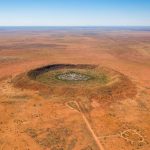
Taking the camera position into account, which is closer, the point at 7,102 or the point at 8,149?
the point at 8,149

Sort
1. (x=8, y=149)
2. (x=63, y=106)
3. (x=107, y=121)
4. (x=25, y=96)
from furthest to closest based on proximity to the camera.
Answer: (x=25, y=96) → (x=63, y=106) → (x=107, y=121) → (x=8, y=149)

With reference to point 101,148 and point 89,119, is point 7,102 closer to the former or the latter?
point 89,119

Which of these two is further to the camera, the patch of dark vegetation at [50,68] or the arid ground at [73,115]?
the patch of dark vegetation at [50,68]

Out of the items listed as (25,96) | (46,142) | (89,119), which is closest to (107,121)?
(89,119)

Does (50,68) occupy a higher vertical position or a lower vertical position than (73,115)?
higher

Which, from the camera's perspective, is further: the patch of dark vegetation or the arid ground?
the patch of dark vegetation

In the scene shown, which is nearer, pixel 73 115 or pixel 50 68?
pixel 73 115

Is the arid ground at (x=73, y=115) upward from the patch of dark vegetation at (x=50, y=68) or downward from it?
downward

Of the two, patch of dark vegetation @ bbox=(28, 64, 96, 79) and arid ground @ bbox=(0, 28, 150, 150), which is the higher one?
patch of dark vegetation @ bbox=(28, 64, 96, 79)

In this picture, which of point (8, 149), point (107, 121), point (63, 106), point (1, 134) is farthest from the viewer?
point (63, 106)
